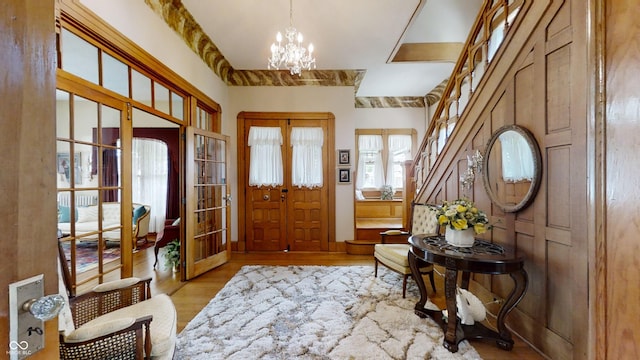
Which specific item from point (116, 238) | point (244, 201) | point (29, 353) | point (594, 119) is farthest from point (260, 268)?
point (594, 119)

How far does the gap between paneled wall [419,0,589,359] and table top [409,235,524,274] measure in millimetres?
222

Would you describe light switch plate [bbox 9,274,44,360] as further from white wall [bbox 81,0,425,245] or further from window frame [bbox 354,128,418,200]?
window frame [bbox 354,128,418,200]

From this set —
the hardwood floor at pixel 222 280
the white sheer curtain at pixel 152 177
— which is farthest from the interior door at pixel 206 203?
the white sheer curtain at pixel 152 177

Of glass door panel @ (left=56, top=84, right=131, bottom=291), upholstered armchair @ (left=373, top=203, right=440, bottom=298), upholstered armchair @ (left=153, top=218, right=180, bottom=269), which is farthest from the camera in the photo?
upholstered armchair @ (left=153, top=218, right=180, bottom=269)

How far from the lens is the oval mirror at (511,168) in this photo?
2.19 metres

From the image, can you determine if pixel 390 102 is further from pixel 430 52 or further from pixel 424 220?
pixel 424 220

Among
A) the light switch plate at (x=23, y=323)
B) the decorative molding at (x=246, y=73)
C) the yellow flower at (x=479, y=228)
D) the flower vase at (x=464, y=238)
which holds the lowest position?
the flower vase at (x=464, y=238)

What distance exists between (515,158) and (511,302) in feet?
3.87

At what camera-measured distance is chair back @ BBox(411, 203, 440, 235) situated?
337cm

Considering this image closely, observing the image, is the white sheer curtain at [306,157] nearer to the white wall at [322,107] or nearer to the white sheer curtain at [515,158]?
the white wall at [322,107]

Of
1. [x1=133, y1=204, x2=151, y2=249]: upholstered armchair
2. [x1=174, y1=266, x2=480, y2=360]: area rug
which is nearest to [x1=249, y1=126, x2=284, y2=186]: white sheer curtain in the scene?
[x1=174, y1=266, x2=480, y2=360]: area rug

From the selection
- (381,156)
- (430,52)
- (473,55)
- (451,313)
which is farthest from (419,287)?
(381,156)

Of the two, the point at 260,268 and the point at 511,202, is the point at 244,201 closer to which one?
the point at 260,268

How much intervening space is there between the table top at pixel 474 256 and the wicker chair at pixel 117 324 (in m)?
2.00
